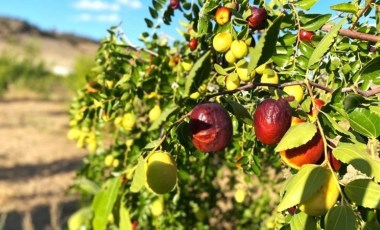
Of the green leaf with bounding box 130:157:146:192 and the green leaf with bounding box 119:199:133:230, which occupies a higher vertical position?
the green leaf with bounding box 130:157:146:192

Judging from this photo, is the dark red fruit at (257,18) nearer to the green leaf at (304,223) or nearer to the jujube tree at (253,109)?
the jujube tree at (253,109)

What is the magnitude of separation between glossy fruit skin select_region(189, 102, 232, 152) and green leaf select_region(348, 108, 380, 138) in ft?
0.64

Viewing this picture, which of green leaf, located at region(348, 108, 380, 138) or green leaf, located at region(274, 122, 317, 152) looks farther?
green leaf, located at region(348, 108, 380, 138)

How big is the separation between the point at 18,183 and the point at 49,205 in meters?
1.02

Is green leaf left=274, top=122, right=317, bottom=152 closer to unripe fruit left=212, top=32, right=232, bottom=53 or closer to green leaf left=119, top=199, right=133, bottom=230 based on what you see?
unripe fruit left=212, top=32, right=232, bottom=53

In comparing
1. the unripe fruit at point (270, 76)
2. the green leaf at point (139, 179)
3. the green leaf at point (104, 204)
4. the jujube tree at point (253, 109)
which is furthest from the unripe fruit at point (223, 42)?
the green leaf at point (104, 204)

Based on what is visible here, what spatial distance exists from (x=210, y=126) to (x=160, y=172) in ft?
0.41

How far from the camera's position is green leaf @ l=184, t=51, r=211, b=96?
2.33 feet

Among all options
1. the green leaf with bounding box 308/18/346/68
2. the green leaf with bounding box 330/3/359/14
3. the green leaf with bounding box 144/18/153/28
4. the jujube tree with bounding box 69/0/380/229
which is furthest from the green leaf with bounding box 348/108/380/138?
the green leaf with bounding box 144/18/153/28

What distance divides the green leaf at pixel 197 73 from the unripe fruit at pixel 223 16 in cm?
37

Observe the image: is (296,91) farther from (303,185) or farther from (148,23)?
(148,23)

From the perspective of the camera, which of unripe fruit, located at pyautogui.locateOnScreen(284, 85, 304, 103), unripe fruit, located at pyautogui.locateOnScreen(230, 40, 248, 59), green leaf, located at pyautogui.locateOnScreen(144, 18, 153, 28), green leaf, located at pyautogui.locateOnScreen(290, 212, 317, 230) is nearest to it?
green leaf, located at pyautogui.locateOnScreen(290, 212, 317, 230)

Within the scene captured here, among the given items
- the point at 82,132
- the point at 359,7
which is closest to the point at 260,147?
the point at 359,7

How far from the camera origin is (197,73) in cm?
74
